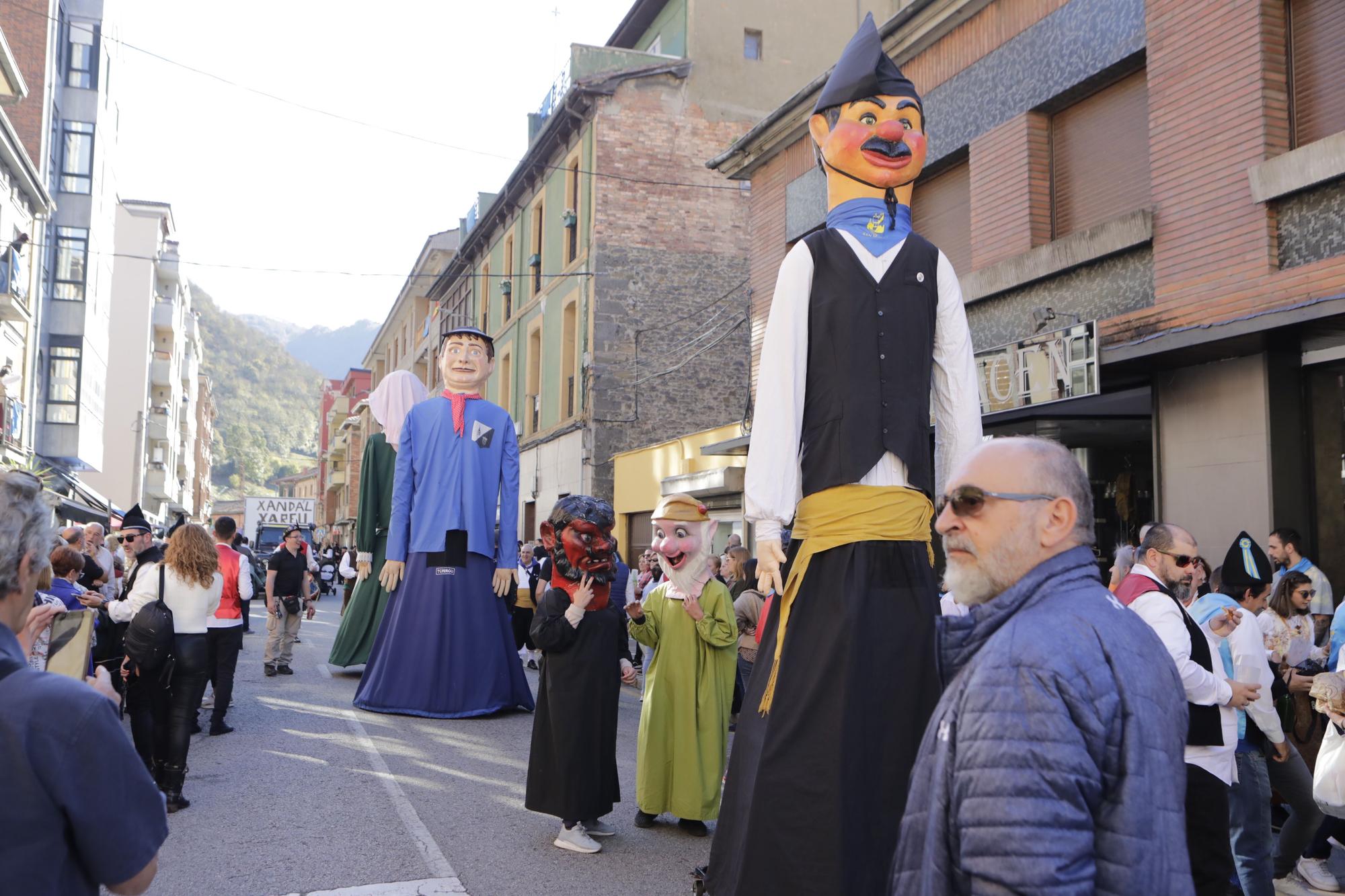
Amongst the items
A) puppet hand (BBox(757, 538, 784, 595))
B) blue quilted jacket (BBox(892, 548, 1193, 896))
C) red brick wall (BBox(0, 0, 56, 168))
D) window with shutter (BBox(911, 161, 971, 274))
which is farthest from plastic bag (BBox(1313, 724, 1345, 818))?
red brick wall (BBox(0, 0, 56, 168))

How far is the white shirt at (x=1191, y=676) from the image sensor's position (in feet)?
15.7

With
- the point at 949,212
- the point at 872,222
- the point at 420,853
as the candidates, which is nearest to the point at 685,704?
the point at 420,853

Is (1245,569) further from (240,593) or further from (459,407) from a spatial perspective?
(240,593)

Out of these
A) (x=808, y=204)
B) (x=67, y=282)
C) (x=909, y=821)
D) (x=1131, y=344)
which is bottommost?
(x=909, y=821)

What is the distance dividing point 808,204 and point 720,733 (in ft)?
38.7

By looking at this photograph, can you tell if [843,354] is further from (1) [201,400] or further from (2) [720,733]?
(1) [201,400]

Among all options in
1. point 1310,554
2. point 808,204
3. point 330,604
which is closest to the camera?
point 1310,554

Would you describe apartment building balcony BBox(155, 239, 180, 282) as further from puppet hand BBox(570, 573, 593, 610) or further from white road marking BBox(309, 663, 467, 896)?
puppet hand BBox(570, 573, 593, 610)

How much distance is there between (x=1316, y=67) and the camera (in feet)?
30.3

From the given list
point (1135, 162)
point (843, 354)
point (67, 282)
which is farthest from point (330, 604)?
point (843, 354)

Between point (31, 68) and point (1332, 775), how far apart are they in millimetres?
37497

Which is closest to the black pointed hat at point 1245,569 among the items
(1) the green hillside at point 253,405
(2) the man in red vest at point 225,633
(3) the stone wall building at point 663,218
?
(2) the man in red vest at point 225,633

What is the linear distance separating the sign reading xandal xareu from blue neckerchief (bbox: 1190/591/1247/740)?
43.0m

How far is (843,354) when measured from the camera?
403 centimetres
